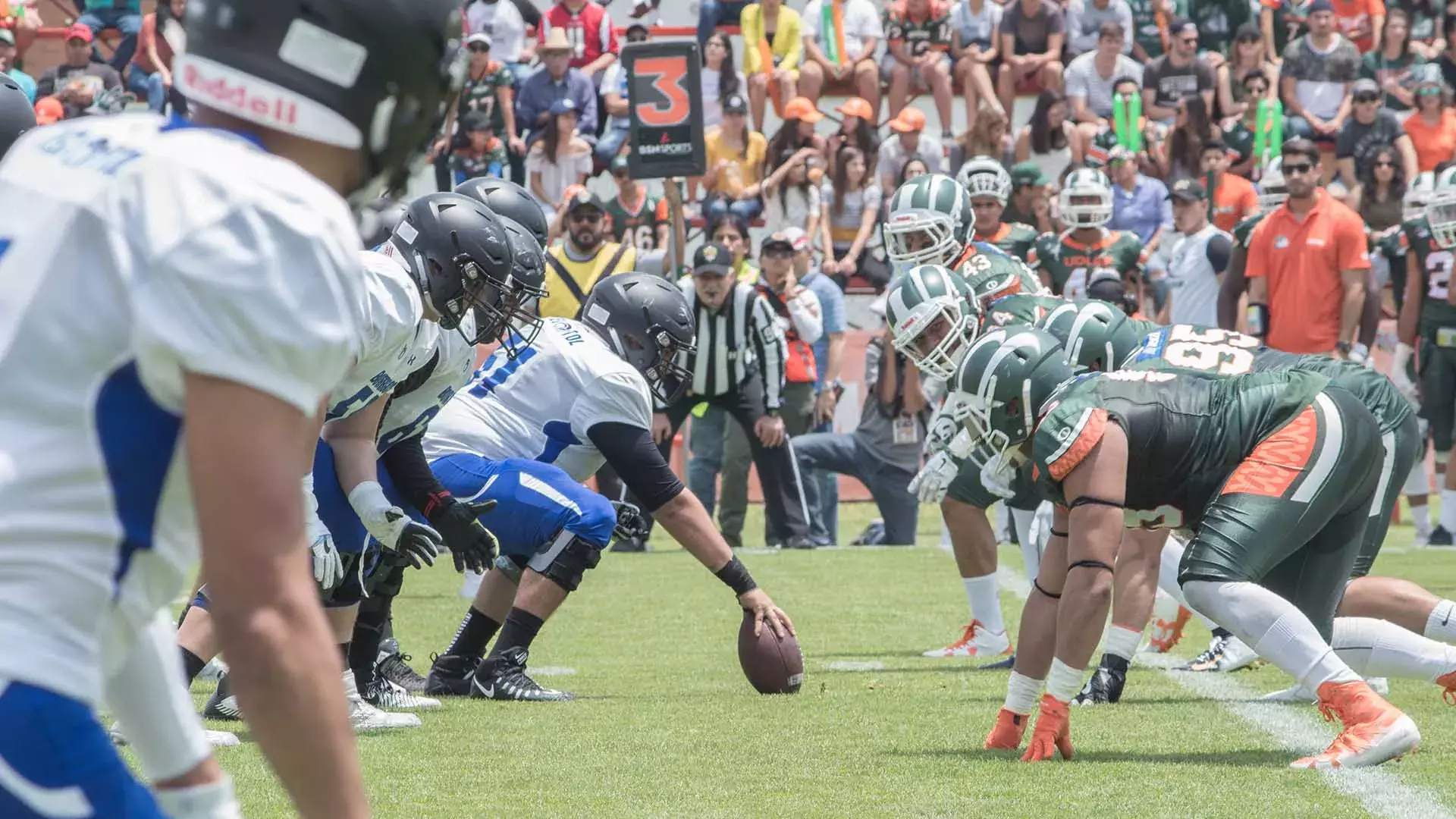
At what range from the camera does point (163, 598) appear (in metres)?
1.83

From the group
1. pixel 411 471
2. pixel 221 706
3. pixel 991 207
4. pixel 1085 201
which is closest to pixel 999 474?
pixel 411 471

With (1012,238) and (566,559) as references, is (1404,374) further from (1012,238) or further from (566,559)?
(566,559)

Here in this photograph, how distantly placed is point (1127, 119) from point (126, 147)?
48.6 ft

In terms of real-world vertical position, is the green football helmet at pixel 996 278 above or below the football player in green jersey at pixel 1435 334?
above

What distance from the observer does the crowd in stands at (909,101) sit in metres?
14.6

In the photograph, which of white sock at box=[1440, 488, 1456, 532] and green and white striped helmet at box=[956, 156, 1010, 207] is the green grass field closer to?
green and white striped helmet at box=[956, 156, 1010, 207]

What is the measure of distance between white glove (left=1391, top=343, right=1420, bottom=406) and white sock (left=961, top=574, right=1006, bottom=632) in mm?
5919

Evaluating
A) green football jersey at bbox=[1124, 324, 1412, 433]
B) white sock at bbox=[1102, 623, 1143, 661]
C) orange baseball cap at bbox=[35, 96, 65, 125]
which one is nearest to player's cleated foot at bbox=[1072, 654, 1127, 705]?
white sock at bbox=[1102, 623, 1143, 661]

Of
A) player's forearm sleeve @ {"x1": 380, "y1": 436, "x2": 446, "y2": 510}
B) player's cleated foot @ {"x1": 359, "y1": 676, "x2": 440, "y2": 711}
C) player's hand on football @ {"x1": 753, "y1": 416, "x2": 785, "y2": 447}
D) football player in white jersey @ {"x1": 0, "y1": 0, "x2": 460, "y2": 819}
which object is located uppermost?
football player in white jersey @ {"x1": 0, "y1": 0, "x2": 460, "y2": 819}

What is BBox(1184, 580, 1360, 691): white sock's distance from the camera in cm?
493

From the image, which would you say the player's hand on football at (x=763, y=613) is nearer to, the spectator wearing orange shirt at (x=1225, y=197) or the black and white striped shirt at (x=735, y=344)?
the black and white striped shirt at (x=735, y=344)

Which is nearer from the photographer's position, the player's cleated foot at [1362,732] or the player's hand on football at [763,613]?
the player's cleated foot at [1362,732]

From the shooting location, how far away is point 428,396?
18.7ft

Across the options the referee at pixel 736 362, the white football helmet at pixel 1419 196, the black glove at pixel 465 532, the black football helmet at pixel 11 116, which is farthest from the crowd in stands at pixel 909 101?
the black football helmet at pixel 11 116
